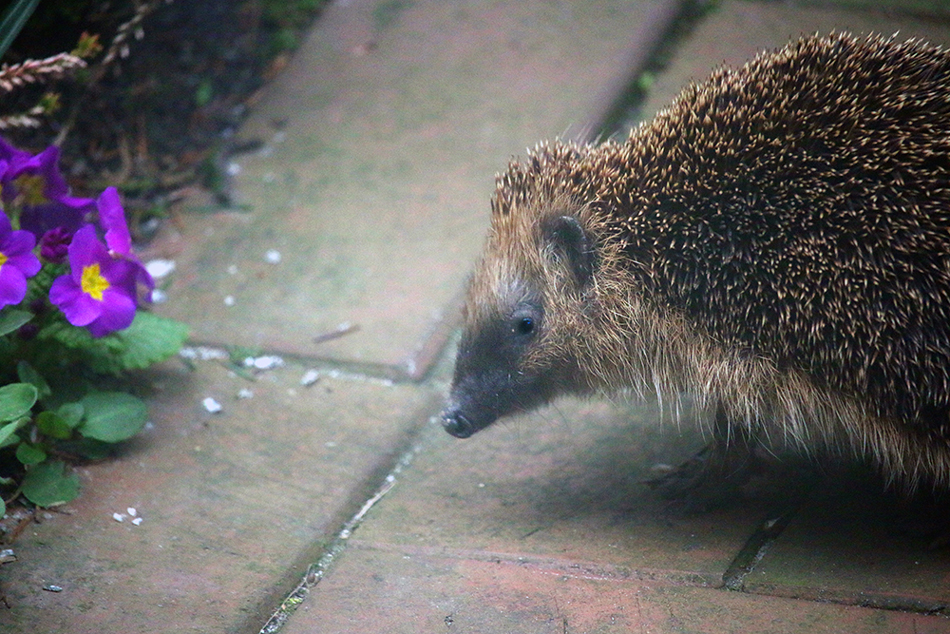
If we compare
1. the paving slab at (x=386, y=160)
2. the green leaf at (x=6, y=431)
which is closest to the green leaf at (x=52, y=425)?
the green leaf at (x=6, y=431)

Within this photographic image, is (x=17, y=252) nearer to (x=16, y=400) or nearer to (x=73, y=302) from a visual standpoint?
(x=73, y=302)

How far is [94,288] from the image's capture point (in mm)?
3096

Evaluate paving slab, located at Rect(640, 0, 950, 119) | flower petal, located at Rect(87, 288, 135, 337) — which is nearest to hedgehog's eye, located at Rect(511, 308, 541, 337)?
flower petal, located at Rect(87, 288, 135, 337)

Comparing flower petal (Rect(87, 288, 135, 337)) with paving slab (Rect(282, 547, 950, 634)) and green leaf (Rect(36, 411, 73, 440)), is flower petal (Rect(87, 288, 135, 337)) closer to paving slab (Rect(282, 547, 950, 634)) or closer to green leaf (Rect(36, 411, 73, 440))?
green leaf (Rect(36, 411, 73, 440))

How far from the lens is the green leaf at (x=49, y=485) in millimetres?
2912

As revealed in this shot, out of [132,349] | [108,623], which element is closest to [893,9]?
[132,349]

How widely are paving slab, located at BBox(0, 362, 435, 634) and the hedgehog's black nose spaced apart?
0.32 metres

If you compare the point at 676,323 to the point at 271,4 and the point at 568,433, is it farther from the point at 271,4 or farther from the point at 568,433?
the point at 271,4

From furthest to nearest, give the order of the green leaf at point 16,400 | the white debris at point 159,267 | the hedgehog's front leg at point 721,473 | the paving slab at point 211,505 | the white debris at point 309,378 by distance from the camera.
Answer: the white debris at point 159,267 → the white debris at point 309,378 → the hedgehog's front leg at point 721,473 → the green leaf at point 16,400 → the paving slab at point 211,505

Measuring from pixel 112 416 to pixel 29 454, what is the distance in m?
0.29

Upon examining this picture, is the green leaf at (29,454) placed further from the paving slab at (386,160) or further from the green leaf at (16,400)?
the paving slab at (386,160)

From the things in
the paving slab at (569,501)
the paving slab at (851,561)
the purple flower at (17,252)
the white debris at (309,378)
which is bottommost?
the white debris at (309,378)

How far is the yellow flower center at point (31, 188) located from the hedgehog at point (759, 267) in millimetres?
1475

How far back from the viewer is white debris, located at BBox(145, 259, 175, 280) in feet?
14.2
